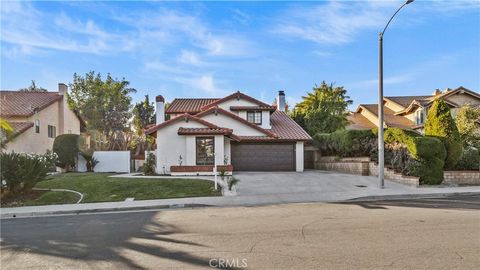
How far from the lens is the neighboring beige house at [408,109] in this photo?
110ft

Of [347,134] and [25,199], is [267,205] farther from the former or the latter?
[347,134]

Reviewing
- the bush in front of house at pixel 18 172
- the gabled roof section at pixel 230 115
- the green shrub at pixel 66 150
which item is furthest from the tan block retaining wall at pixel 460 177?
the green shrub at pixel 66 150

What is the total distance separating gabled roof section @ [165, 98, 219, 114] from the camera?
29672mm

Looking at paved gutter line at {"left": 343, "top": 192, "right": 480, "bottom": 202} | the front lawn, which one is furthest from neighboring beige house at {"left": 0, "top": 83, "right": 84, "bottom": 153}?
paved gutter line at {"left": 343, "top": 192, "right": 480, "bottom": 202}

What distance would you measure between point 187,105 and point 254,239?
2548 cm

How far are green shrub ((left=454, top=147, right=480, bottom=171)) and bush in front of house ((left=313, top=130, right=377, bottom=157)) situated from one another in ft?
16.0

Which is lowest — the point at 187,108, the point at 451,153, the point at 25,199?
the point at 25,199

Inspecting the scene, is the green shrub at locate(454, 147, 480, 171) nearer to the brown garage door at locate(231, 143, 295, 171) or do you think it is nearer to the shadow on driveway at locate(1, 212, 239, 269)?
the brown garage door at locate(231, 143, 295, 171)

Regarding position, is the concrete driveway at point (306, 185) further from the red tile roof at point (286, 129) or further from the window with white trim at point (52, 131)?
the window with white trim at point (52, 131)

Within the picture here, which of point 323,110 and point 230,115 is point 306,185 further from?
point 323,110

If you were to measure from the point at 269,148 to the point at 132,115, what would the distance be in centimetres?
2358

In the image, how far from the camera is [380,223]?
8.59 metres

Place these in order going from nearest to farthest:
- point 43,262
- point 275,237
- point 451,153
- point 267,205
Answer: point 43,262 → point 275,237 → point 267,205 → point 451,153

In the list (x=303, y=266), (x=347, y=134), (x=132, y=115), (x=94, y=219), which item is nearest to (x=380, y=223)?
(x=303, y=266)
